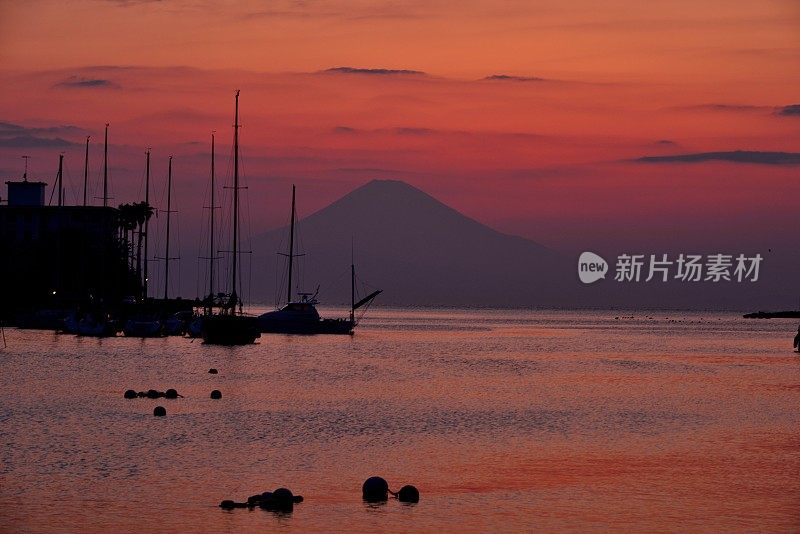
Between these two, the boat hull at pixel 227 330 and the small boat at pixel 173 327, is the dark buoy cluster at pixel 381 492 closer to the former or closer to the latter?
the boat hull at pixel 227 330

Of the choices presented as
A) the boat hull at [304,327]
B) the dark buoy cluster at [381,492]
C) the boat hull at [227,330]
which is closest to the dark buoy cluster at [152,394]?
the dark buoy cluster at [381,492]

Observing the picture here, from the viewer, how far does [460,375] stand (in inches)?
3332

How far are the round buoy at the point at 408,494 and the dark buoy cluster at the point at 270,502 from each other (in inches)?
108

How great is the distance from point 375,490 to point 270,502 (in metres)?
2.82

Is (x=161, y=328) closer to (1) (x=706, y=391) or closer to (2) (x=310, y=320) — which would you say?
(2) (x=310, y=320)

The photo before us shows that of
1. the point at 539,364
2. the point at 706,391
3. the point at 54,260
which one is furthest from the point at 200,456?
the point at 54,260

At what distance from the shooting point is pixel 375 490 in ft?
103

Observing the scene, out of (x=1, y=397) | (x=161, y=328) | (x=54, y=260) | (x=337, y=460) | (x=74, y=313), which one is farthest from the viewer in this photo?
(x=54, y=260)

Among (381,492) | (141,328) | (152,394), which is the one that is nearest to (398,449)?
(381,492)

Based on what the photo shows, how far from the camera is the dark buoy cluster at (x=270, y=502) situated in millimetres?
29875

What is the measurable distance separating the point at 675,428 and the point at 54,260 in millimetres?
139783

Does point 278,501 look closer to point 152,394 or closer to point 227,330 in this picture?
point 152,394

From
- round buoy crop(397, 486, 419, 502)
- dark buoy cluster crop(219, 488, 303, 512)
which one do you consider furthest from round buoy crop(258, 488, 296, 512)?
round buoy crop(397, 486, 419, 502)

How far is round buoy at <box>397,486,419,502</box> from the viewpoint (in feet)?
103
